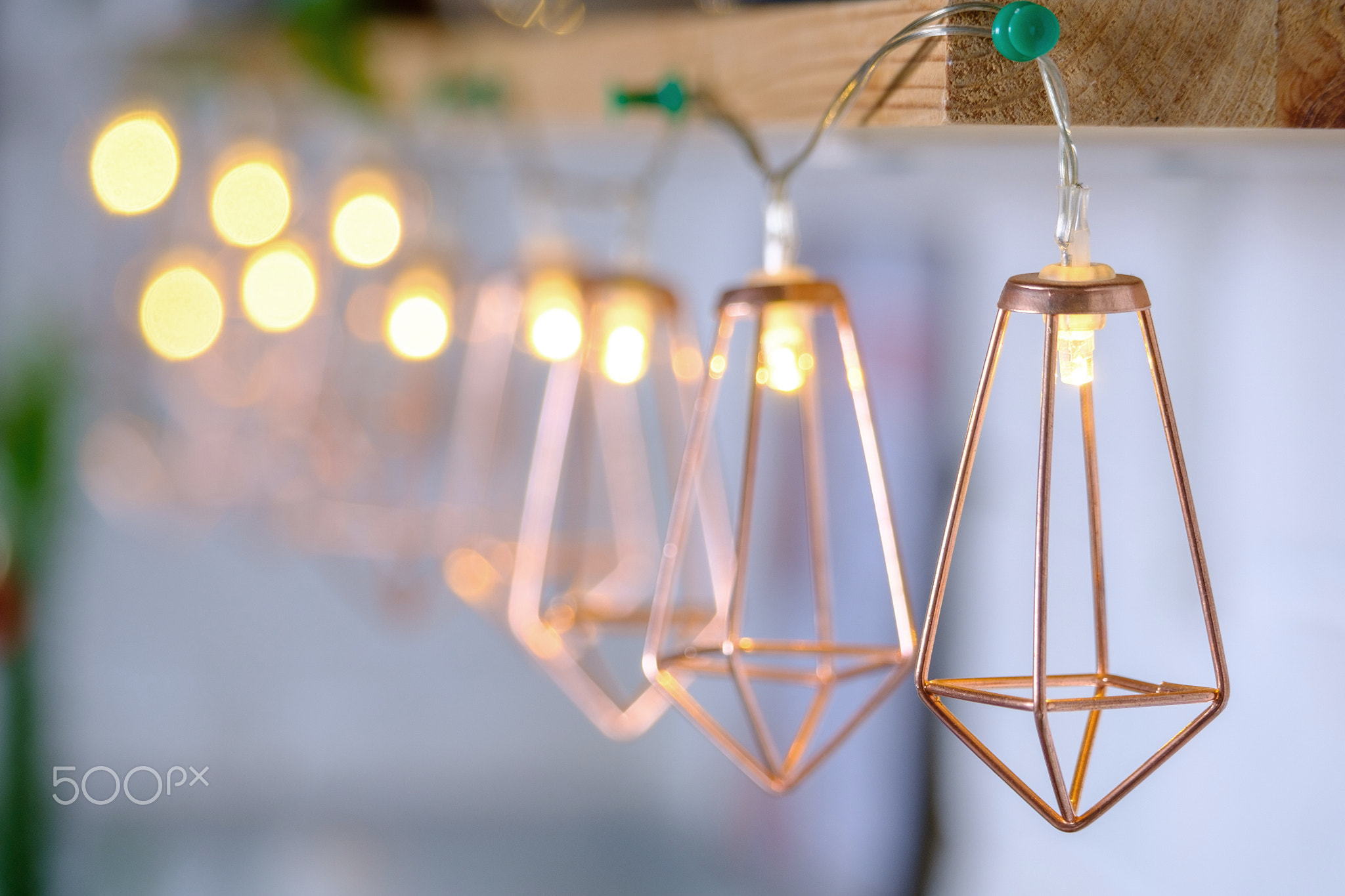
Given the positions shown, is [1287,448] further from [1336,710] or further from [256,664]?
[256,664]

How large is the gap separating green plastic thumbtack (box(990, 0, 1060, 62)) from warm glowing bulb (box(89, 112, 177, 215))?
2.74ft

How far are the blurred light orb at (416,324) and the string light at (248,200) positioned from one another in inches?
6.6

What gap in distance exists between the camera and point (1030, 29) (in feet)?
1.10

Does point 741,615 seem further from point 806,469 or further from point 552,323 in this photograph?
point 552,323

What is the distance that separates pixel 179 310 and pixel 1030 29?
0.88 meters

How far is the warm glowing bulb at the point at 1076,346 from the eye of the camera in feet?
1.11

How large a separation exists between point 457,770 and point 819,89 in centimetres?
146

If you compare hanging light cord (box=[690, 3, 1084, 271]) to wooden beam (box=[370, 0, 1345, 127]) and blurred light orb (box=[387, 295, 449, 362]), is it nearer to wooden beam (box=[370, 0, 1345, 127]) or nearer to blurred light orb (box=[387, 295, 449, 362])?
wooden beam (box=[370, 0, 1345, 127])

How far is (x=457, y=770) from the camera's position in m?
1.75

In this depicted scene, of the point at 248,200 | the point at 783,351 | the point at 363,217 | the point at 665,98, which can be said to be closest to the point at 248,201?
the point at 248,200

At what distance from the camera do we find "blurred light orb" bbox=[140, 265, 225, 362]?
1.02 meters

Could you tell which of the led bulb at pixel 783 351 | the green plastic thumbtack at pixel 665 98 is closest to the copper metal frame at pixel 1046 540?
the led bulb at pixel 783 351

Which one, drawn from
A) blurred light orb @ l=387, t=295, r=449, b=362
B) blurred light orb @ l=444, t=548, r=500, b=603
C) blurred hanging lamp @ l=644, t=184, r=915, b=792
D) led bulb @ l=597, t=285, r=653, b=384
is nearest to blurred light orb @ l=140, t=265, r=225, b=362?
blurred light orb @ l=387, t=295, r=449, b=362

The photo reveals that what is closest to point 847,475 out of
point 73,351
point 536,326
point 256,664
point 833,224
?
point 833,224
